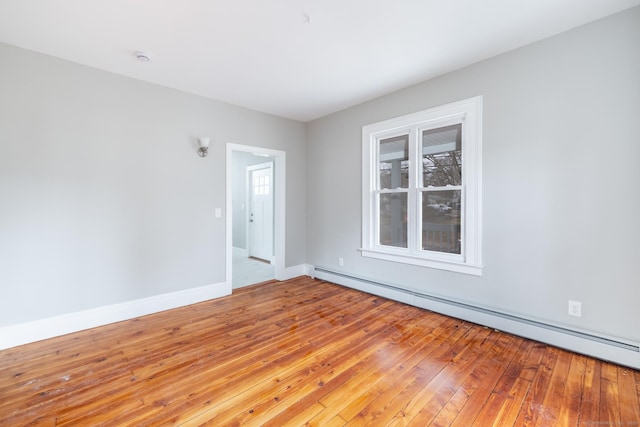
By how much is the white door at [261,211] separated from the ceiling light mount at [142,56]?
125 inches

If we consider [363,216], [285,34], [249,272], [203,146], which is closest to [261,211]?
[249,272]

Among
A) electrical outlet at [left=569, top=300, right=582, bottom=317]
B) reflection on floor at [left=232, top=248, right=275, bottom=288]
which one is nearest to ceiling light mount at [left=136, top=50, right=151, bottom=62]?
reflection on floor at [left=232, top=248, right=275, bottom=288]

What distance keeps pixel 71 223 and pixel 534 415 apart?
4098mm

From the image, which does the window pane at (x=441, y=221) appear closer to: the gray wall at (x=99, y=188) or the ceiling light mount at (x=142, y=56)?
the gray wall at (x=99, y=188)

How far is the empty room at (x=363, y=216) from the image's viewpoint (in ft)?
6.30

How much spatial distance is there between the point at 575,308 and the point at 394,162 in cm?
235

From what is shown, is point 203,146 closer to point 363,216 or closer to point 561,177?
point 363,216

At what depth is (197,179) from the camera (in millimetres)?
3619

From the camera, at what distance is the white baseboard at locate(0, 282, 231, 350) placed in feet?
8.21

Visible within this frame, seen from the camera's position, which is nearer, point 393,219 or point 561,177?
point 561,177

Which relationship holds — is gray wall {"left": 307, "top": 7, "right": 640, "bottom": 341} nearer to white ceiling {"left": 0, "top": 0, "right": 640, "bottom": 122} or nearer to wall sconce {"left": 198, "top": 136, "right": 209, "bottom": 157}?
white ceiling {"left": 0, "top": 0, "right": 640, "bottom": 122}

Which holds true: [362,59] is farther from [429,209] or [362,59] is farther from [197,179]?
[197,179]

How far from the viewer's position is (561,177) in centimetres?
238

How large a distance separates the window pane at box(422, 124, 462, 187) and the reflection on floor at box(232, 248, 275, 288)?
3060 mm
